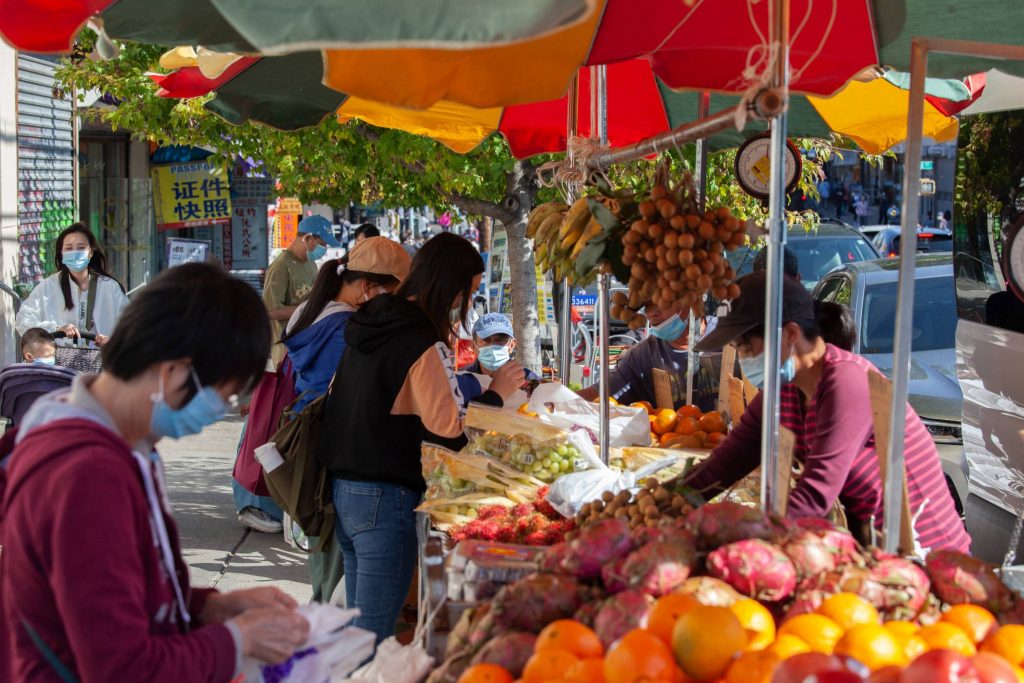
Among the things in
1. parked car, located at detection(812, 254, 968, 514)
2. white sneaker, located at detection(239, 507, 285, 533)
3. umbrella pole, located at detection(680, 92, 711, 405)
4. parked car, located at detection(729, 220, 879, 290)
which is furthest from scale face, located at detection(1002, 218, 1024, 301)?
parked car, located at detection(729, 220, 879, 290)

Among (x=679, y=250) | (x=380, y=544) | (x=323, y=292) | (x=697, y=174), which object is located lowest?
(x=380, y=544)

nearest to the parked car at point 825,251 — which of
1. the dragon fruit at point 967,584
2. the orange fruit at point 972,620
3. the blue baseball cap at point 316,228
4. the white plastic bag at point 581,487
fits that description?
the blue baseball cap at point 316,228

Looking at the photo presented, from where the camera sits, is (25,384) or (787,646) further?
(25,384)

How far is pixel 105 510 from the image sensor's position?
188 centimetres

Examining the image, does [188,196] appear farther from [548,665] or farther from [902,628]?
[902,628]

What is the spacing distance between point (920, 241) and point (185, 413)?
18251 mm

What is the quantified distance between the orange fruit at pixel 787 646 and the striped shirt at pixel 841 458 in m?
0.92

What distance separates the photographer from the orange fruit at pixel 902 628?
2.18m

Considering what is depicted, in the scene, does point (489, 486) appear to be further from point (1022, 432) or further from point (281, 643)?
point (1022, 432)

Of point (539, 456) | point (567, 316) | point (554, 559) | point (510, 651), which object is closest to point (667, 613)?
point (510, 651)

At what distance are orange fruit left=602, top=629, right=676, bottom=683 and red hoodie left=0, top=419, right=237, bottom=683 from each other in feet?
2.68

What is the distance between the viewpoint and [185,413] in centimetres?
204

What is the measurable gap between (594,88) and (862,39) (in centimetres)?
117

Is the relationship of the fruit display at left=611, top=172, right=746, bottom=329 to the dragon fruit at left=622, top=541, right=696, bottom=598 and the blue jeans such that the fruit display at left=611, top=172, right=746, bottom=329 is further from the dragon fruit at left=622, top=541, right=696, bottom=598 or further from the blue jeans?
the blue jeans
